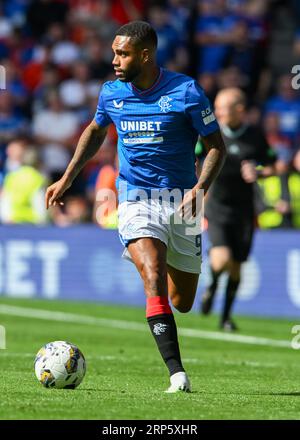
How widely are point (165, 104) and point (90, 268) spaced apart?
971cm

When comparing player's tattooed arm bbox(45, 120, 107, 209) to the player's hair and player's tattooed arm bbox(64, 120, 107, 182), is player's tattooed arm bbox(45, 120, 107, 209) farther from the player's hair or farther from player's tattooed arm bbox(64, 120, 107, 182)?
the player's hair

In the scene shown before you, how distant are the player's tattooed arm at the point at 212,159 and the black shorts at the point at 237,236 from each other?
20.1ft

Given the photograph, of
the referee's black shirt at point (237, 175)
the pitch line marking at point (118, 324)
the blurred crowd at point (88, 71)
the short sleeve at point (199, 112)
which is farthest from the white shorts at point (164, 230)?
the blurred crowd at point (88, 71)

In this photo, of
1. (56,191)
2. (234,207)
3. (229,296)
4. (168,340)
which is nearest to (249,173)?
(234,207)

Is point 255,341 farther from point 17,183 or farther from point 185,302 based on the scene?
point 17,183

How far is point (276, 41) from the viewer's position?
80.4 feet

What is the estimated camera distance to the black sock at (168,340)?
8148 mm

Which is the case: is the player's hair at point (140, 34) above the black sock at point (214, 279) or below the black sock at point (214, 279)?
above

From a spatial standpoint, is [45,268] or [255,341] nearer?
[255,341]

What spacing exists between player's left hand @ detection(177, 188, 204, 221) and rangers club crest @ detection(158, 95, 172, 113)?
26.5 inches

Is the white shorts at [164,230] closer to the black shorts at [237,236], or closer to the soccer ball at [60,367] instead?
the soccer ball at [60,367]

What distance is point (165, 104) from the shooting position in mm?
8680

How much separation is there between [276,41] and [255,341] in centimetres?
1198

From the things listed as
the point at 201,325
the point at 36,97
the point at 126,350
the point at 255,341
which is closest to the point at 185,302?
the point at 126,350
